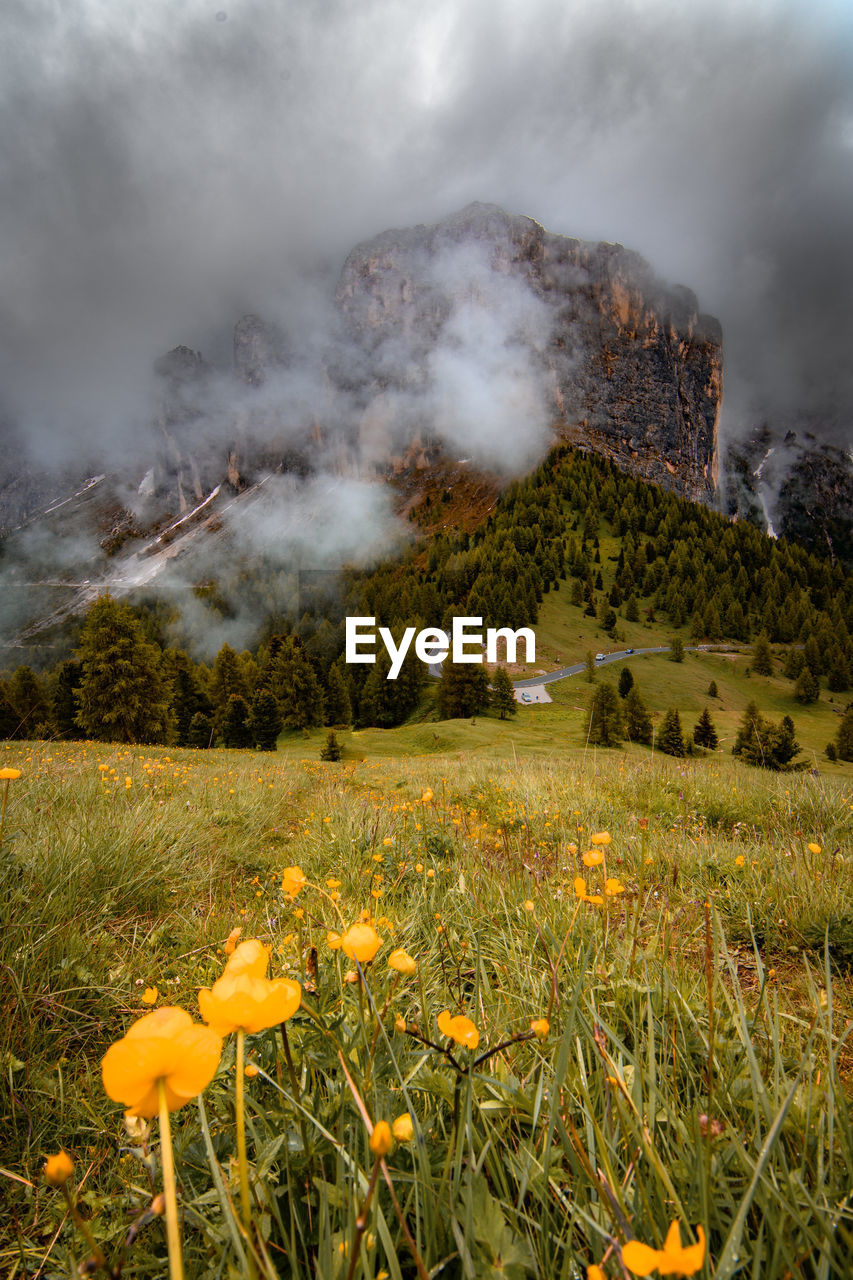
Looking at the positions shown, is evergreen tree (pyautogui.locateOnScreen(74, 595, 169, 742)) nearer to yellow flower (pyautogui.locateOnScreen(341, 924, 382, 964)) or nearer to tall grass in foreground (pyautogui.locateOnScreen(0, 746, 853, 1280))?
tall grass in foreground (pyautogui.locateOnScreen(0, 746, 853, 1280))

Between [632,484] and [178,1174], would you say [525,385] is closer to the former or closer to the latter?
[632,484]

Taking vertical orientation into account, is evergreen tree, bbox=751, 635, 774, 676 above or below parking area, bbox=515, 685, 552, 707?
above

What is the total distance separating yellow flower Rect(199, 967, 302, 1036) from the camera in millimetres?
727

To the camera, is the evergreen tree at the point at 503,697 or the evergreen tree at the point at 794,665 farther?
the evergreen tree at the point at 794,665

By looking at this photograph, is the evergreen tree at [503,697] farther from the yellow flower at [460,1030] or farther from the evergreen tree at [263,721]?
the yellow flower at [460,1030]

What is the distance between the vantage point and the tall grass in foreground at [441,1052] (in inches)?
39.2

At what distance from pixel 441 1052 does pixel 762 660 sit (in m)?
105

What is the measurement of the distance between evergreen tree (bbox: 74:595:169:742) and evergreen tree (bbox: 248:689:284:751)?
66.9 ft

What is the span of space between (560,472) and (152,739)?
13430 cm

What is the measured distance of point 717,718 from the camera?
210ft

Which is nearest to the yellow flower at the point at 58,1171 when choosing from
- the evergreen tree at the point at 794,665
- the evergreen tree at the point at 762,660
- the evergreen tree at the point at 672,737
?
the evergreen tree at the point at 672,737

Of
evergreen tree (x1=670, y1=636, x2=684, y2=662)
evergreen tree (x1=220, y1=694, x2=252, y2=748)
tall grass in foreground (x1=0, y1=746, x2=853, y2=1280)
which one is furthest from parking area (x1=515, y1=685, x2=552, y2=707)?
tall grass in foreground (x1=0, y1=746, x2=853, y2=1280)

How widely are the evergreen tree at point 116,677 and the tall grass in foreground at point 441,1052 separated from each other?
30.2 meters

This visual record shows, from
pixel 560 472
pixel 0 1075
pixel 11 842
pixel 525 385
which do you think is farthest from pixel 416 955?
pixel 525 385
